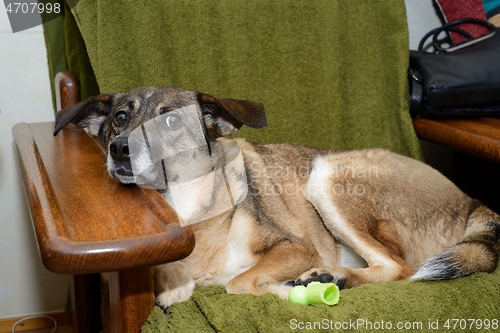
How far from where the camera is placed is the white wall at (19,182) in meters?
2.21

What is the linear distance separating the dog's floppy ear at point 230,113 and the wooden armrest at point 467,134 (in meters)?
0.84

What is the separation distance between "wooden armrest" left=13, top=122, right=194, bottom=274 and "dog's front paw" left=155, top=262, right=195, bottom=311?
301 mm

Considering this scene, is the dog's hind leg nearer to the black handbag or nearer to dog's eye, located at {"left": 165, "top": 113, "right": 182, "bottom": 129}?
dog's eye, located at {"left": 165, "top": 113, "right": 182, "bottom": 129}

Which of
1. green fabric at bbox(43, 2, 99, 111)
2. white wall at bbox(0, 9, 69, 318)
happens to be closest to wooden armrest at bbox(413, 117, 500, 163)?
green fabric at bbox(43, 2, 99, 111)

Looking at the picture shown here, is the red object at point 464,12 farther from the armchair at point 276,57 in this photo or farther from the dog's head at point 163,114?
the dog's head at point 163,114

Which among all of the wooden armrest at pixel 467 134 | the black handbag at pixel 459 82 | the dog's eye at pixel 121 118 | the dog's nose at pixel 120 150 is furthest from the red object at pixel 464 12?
the dog's nose at pixel 120 150

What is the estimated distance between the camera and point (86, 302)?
6.50ft

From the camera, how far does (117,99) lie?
5.30 feet

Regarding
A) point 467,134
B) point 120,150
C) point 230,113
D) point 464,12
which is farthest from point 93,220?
point 464,12

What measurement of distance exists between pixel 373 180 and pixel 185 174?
69 centimetres

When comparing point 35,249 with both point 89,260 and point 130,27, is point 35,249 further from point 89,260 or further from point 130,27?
point 89,260

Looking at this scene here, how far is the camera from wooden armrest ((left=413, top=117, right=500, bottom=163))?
1733mm

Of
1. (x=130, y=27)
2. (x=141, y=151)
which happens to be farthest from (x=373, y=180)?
(x=130, y=27)

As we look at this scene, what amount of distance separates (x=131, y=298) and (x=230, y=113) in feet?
1.76
